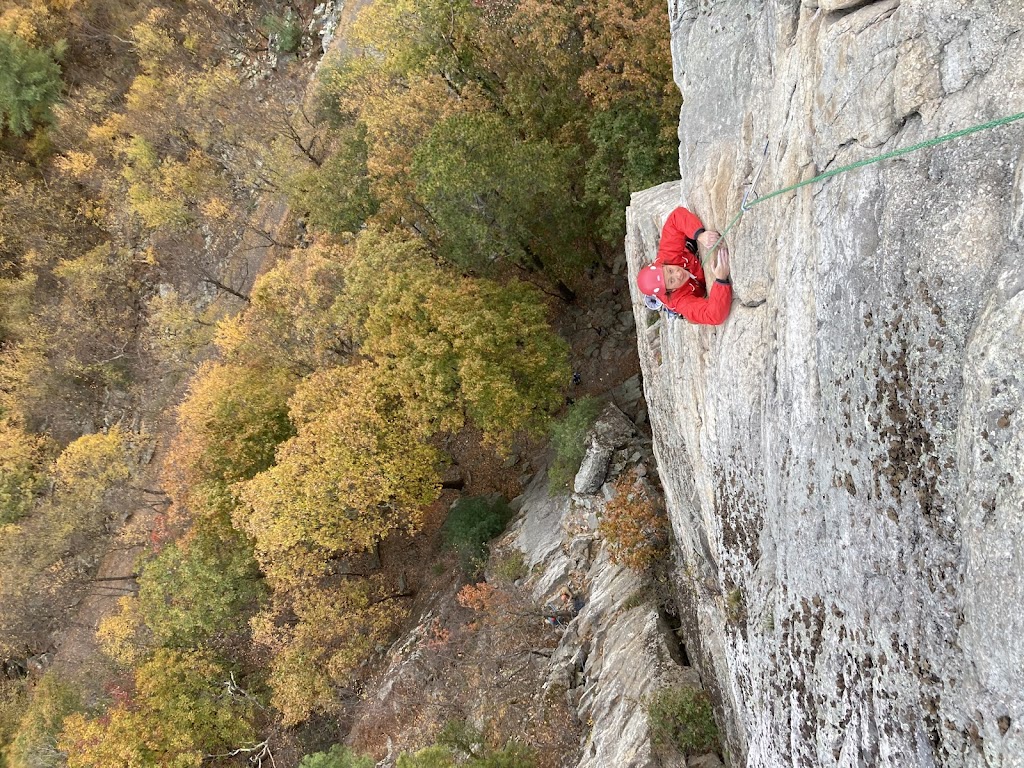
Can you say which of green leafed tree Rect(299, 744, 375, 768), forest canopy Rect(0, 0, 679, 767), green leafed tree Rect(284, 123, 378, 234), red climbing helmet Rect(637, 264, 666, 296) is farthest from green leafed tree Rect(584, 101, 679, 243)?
green leafed tree Rect(299, 744, 375, 768)

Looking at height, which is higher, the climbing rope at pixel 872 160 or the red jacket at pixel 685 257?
the climbing rope at pixel 872 160

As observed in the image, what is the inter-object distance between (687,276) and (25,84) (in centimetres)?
4913

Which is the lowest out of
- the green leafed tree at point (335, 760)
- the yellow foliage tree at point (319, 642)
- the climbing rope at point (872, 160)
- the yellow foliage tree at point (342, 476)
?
the green leafed tree at point (335, 760)

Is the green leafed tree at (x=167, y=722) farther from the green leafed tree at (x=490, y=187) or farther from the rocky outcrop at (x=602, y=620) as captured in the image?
the green leafed tree at (x=490, y=187)

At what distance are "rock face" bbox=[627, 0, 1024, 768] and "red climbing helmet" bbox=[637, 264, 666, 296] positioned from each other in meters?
1.02

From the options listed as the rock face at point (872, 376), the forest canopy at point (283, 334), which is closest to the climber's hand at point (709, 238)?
the rock face at point (872, 376)

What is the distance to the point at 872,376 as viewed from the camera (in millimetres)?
5934

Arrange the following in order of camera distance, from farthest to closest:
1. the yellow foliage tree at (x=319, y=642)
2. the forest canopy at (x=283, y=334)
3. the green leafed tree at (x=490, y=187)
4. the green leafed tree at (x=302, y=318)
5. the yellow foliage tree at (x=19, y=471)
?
the yellow foliage tree at (x=19, y=471) < the green leafed tree at (x=302, y=318) < the yellow foliage tree at (x=319, y=642) < the forest canopy at (x=283, y=334) < the green leafed tree at (x=490, y=187)

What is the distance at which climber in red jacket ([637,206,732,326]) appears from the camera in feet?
28.3

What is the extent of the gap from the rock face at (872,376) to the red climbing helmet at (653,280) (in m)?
1.02

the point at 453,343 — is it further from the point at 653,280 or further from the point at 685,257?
the point at 653,280

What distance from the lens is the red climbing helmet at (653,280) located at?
8.69 metres

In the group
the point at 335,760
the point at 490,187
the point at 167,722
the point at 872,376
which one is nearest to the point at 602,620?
the point at 335,760

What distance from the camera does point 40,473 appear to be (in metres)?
34.8
